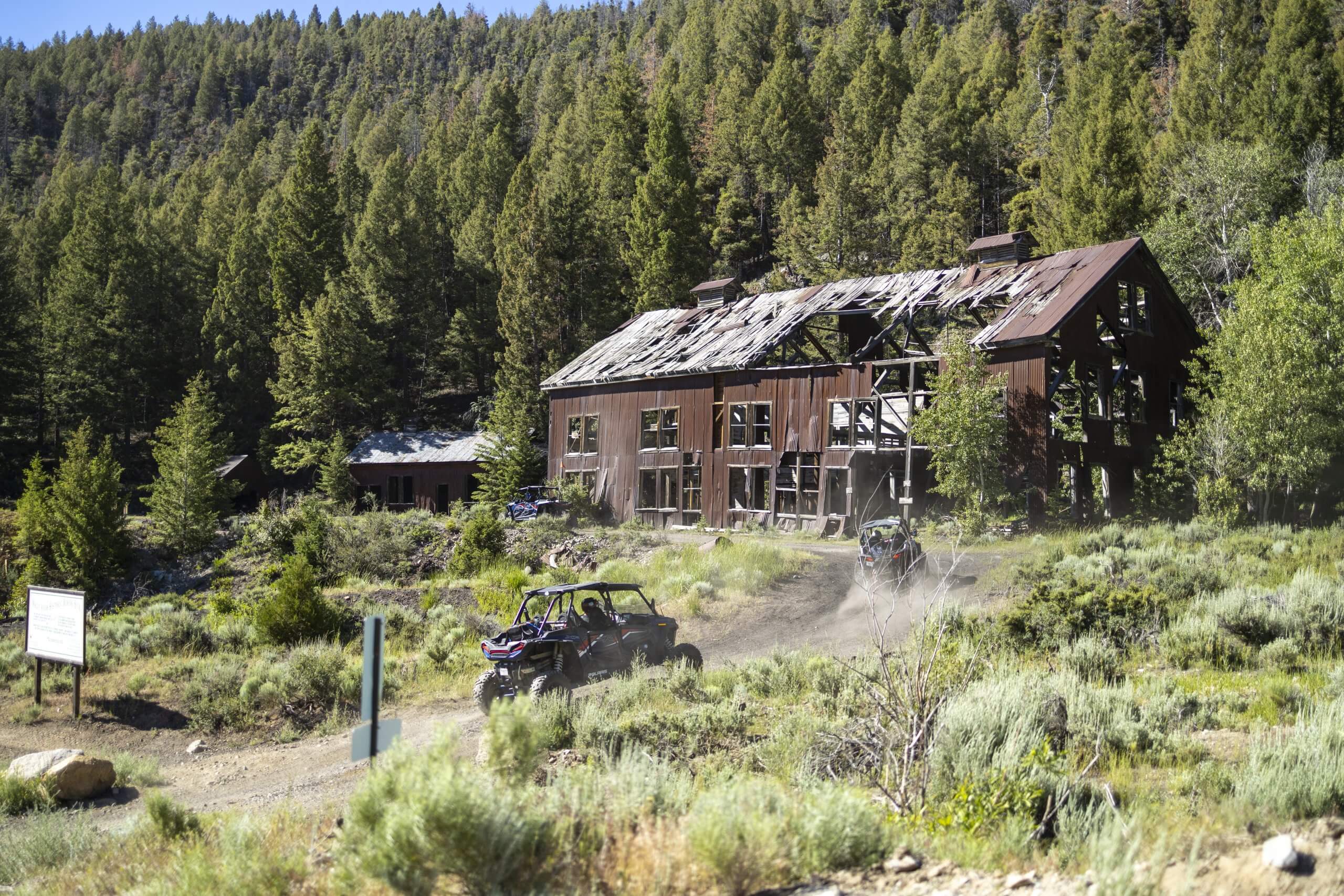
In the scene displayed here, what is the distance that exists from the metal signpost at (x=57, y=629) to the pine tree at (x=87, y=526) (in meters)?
20.2

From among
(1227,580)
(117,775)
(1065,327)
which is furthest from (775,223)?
(117,775)

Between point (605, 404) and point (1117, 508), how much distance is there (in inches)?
803

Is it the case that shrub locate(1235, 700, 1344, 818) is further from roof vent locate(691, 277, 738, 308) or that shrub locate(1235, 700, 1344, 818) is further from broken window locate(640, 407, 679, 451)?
roof vent locate(691, 277, 738, 308)

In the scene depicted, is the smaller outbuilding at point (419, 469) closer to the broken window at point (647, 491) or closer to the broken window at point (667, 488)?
the broken window at point (647, 491)

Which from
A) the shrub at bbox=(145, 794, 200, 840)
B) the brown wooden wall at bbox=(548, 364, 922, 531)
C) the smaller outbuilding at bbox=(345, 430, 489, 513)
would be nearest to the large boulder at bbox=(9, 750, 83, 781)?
the shrub at bbox=(145, 794, 200, 840)

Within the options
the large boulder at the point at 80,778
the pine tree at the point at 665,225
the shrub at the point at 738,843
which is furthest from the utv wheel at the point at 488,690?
the pine tree at the point at 665,225

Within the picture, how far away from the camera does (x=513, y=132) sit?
9119 centimetres

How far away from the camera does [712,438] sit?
1478 inches

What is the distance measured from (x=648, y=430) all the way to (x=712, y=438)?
11.8 ft

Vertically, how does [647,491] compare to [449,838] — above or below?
above

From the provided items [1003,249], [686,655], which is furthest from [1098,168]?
[686,655]

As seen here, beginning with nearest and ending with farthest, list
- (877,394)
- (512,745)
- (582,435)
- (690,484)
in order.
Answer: (512,745)
(877,394)
(690,484)
(582,435)

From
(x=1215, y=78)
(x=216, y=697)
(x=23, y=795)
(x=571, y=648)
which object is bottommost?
(x=216, y=697)

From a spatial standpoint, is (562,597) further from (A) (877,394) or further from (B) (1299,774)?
(A) (877,394)
